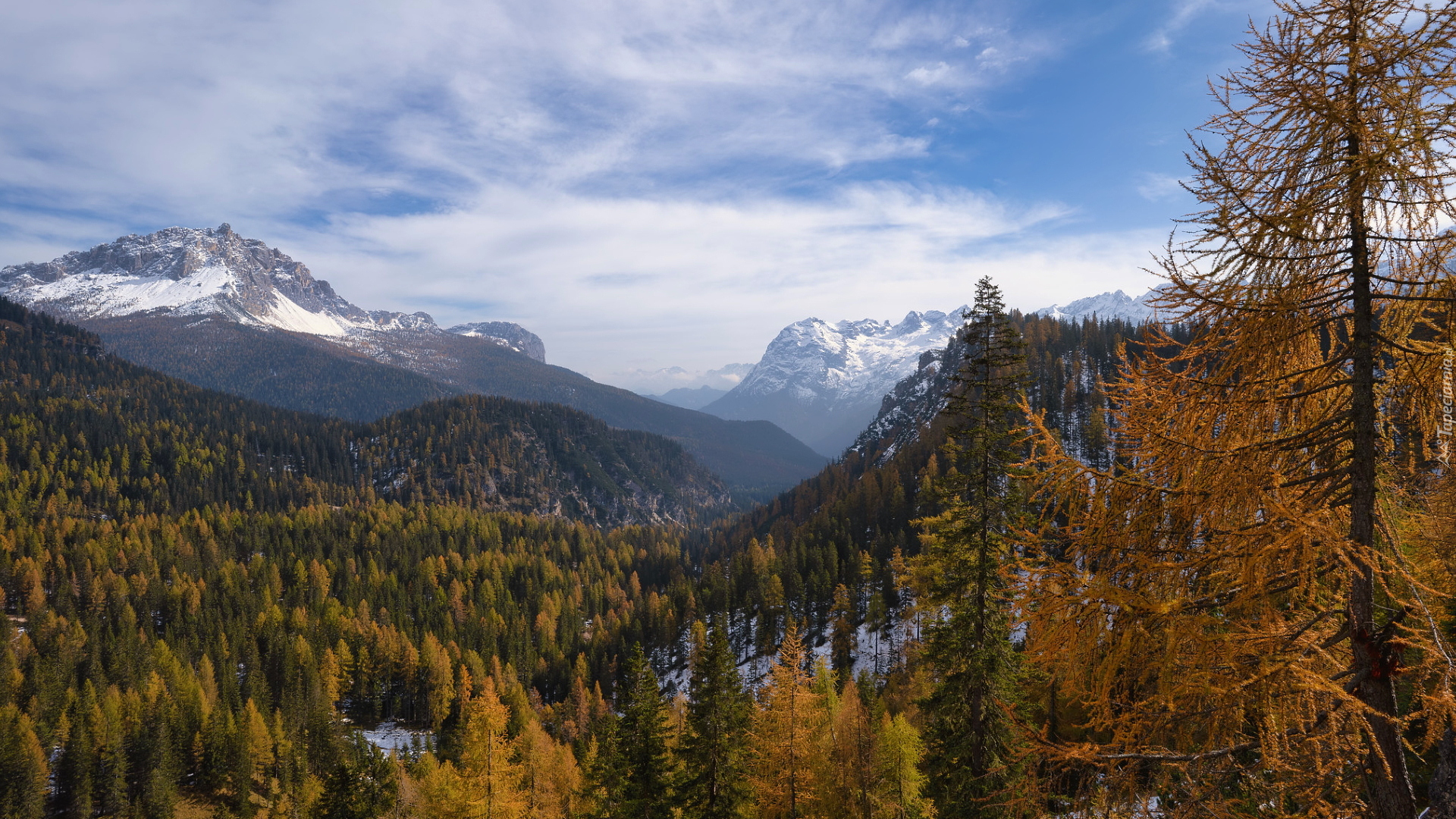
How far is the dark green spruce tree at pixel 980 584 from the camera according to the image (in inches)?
601

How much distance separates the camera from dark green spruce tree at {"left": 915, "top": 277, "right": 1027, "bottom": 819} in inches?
601

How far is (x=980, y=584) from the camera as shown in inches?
613

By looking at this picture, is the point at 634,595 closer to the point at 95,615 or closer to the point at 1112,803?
the point at 95,615

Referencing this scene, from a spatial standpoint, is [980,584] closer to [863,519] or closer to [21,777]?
[21,777]

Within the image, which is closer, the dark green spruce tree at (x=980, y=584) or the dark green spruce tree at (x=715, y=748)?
the dark green spruce tree at (x=980, y=584)

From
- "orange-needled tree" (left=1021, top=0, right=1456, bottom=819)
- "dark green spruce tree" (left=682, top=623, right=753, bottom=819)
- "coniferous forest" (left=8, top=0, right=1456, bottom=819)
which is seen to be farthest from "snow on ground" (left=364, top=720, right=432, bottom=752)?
"orange-needled tree" (left=1021, top=0, right=1456, bottom=819)

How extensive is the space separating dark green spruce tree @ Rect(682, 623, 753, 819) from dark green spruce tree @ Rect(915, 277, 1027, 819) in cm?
823

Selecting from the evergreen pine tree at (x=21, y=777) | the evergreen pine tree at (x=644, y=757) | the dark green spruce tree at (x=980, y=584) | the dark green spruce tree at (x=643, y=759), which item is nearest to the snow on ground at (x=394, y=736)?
the evergreen pine tree at (x=21, y=777)

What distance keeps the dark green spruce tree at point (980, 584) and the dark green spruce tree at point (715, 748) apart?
8226mm

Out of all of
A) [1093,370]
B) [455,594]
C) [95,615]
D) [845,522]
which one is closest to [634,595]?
[455,594]

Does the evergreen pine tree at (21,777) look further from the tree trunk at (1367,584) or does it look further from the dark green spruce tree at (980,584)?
the tree trunk at (1367,584)

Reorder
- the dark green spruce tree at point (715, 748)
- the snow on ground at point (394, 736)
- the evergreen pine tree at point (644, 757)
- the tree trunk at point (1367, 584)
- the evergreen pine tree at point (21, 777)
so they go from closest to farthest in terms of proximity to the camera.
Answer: the tree trunk at point (1367, 584)
the dark green spruce tree at point (715, 748)
the evergreen pine tree at point (644, 757)
the evergreen pine tree at point (21, 777)
the snow on ground at point (394, 736)

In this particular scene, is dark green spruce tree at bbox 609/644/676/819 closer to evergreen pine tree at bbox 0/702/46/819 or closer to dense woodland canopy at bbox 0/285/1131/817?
dense woodland canopy at bbox 0/285/1131/817

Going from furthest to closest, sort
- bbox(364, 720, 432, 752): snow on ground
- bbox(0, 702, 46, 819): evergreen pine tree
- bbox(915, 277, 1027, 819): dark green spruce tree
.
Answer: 1. bbox(364, 720, 432, 752): snow on ground
2. bbox(0, 702, 46, 819): evergreen pine tree
3. bbox(915, 277, 1027, 819): dark green spruce tree
